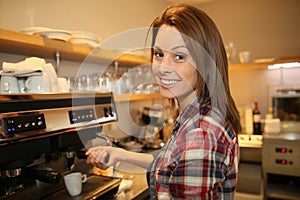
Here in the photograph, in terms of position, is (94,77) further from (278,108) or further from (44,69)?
(278,108)

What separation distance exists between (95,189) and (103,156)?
0.42 feet

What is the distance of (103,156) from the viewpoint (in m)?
1.01

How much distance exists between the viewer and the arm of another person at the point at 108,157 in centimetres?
101

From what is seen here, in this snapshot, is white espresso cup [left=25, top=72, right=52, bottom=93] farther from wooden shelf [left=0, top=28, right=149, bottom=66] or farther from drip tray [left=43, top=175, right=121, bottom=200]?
drip tray [left=43, top=175, right=121, bottom=200]

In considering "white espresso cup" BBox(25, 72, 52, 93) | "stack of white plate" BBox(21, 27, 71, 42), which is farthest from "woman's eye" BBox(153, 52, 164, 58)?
"stack of white plate" BBox(21, 27, 71, 42)

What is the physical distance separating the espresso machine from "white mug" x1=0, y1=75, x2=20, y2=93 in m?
0.22

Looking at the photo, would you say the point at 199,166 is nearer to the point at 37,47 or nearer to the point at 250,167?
the point at 37,47

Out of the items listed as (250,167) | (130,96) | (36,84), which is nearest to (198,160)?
(36,84)

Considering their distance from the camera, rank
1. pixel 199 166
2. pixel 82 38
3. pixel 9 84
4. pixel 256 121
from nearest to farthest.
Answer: pixel 199 166 < pixel 9 84 < pixel 82 38 < pixel 256 121

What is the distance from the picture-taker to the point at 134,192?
116cm

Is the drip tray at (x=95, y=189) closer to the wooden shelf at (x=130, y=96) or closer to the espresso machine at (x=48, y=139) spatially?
the espresso machine at (x=48, y=139)

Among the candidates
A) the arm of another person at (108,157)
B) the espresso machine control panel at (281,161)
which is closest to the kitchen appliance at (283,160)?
the espresso machine control panel at (281,161)

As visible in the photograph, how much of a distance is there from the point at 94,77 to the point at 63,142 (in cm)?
69

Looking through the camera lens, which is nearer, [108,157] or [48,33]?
[108,157]
